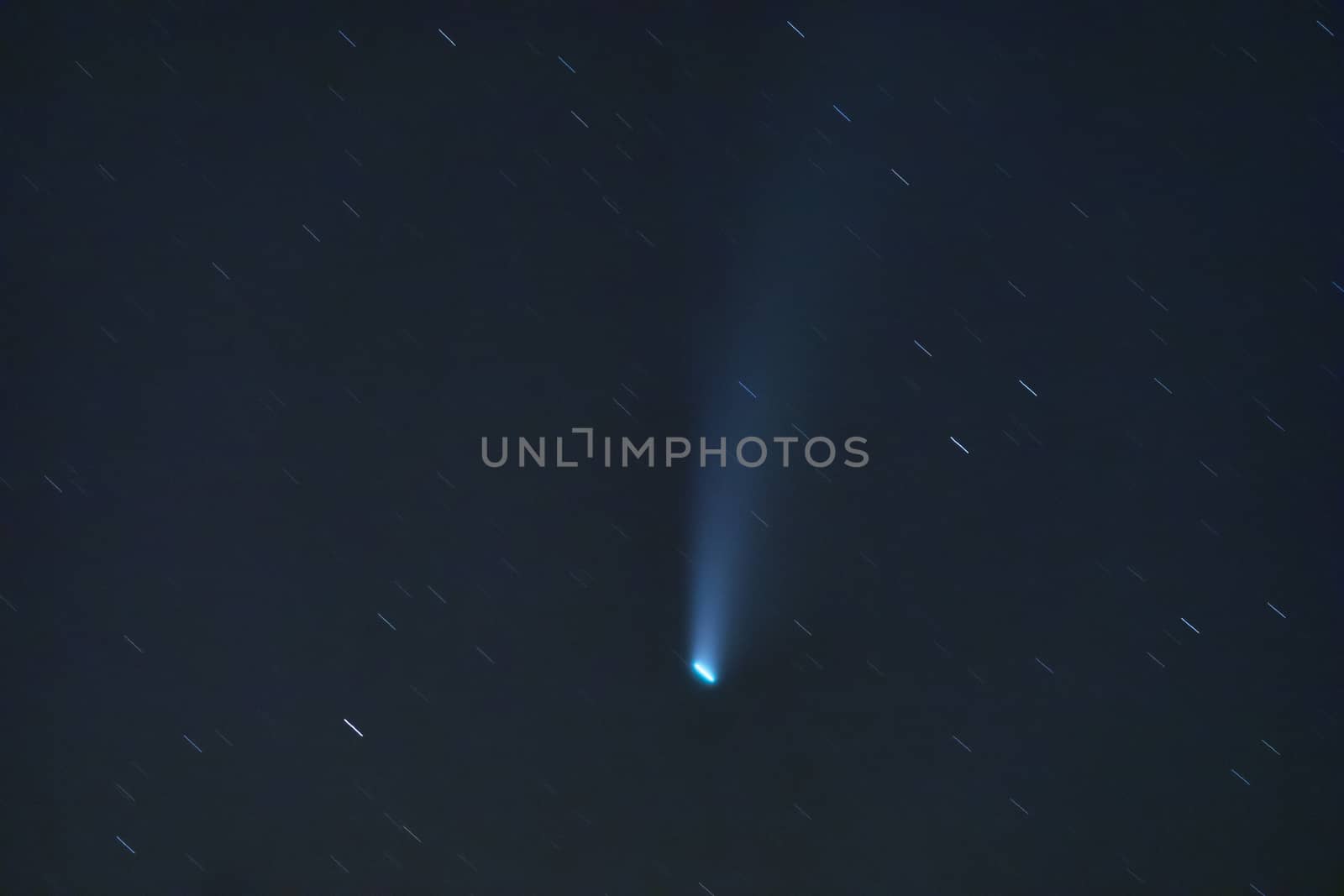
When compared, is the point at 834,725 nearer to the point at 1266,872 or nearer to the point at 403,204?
the point at 1266,872

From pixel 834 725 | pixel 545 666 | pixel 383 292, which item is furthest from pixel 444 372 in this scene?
pixel 834 725

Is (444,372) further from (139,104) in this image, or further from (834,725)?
(834,725)

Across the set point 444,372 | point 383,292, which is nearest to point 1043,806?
point 444,372

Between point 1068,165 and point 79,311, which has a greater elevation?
point 1068,165

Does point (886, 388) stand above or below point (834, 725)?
above

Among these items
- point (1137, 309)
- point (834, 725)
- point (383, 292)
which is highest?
point (1137, 309)

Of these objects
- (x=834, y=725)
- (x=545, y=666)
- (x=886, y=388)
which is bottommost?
(x=545, y=666)
